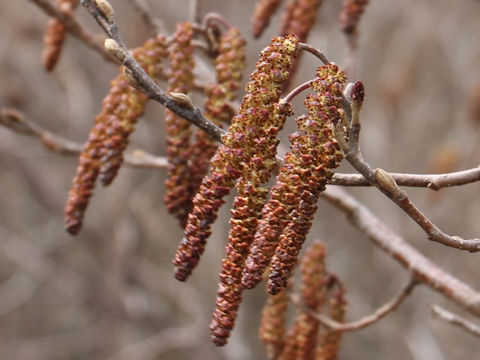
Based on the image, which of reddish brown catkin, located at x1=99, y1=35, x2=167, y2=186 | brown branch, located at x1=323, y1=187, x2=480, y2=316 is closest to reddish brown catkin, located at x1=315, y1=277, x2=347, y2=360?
brown branch, located at x1=323, y1=187, x2=480, y2=316

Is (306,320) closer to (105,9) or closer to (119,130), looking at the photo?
(119,130)

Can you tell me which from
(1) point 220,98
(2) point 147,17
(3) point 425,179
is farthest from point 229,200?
(3) point 425,179

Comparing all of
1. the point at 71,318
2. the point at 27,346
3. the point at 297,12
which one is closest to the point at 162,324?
the point at 27,346

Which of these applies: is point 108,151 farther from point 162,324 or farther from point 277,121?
point 162,324

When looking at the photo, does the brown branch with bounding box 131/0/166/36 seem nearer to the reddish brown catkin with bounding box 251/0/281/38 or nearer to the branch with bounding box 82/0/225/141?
the reddish brown catkin with bounding box 251/0/281/38

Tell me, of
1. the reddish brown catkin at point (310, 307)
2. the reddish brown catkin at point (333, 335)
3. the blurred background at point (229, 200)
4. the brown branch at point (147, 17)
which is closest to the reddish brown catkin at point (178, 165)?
the reddish brown catkin at point (310, 307)

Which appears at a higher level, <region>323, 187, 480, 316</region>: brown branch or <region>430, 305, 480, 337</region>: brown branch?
<region>430, 305, 480, 337</region>: brown branch
